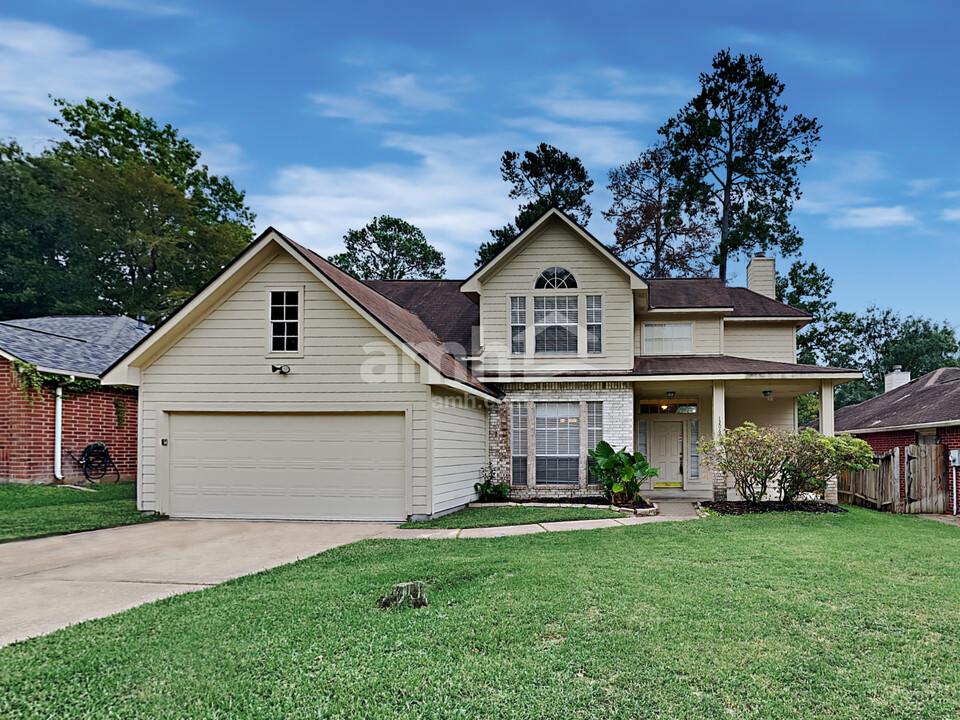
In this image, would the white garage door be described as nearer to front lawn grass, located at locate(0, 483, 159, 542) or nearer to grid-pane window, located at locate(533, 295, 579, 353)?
front lawn grass, located at locate(0, 483, 159, 542)

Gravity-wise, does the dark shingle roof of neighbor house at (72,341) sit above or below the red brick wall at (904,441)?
above

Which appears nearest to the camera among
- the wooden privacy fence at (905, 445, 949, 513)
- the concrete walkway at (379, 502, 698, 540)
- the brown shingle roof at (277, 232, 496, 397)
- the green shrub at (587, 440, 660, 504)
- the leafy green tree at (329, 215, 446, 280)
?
the concrete walkway at (379, 502, 698, 540)

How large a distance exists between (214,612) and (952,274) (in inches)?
1359

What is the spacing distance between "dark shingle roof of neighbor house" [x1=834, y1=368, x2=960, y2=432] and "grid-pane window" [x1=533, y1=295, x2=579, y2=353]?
8935 mm

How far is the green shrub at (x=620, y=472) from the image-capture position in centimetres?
1281

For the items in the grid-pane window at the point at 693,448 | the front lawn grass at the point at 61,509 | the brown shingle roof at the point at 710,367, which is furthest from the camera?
the grid-pane window at the point at 693,448

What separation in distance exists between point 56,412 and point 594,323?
42.4 feet

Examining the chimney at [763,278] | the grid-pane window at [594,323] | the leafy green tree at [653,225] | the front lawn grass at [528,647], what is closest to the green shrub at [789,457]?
the grid-pane window at [594,323]

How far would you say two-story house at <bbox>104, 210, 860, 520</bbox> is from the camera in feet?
36.4

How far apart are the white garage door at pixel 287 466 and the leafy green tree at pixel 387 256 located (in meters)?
27.4

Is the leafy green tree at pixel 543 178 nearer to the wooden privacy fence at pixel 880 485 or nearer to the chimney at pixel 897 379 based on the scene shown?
the chimney at pixel 897 379

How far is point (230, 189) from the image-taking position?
3728cm

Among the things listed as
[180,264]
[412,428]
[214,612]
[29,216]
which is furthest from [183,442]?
[29,216]

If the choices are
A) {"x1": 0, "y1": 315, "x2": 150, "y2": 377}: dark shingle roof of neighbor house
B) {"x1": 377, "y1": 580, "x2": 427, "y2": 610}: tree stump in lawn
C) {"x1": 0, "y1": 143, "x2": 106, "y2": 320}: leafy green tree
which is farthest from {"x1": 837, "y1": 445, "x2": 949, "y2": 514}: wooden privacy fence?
{"x1": 0, "y1": 143, "x2": 106, "y2": 320}: leafy green tree
